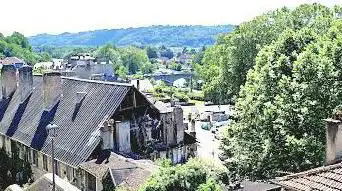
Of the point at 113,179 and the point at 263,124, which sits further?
the point at 263,124

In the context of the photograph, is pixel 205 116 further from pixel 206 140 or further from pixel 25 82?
pixel 25 82

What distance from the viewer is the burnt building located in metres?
31.5

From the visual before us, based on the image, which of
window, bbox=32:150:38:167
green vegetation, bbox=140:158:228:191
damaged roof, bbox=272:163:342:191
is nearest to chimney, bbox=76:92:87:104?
window, bbox=32:150:38:167

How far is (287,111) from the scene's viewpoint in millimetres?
30000

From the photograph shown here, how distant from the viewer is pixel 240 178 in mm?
33406

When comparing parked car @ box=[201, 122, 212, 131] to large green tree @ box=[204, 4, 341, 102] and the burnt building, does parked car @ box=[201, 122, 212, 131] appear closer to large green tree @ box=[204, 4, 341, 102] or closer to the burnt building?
large green tree @ box=[204, 4, 341, 102]

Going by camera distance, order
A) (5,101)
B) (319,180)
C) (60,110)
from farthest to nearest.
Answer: (5,101), (60,110), (319,180)


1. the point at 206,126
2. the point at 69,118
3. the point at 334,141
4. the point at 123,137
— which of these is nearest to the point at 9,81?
the point at 69,118

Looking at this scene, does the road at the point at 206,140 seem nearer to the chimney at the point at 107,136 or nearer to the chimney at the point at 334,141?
the chimney at the point at 107,136

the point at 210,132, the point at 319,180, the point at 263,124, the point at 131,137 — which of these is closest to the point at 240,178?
the point at 263,124

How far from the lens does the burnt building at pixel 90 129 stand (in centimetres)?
3148

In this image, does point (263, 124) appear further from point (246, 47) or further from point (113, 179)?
point (246, 47)

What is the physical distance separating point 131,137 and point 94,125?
2.19 metres

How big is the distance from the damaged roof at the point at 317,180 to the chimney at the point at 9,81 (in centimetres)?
3560
